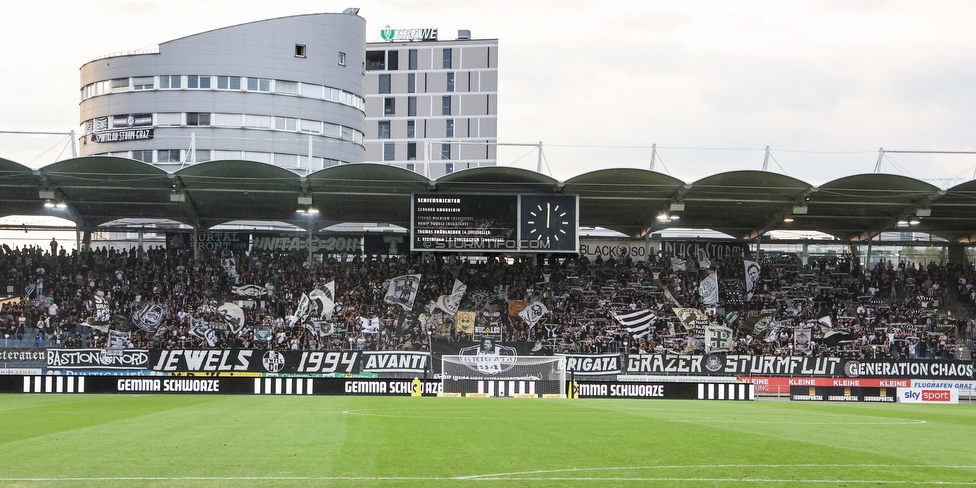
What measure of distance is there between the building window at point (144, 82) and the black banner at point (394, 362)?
1808 inches

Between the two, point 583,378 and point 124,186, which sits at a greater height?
point 124,186

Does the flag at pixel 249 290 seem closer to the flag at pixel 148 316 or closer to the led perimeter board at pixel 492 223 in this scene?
the flag at pixel 148 316

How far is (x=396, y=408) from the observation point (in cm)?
2381

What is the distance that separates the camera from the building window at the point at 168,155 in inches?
2904

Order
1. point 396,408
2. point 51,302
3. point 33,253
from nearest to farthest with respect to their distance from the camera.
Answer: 1. point 396,408
2. point 51,302
3. point 33,253

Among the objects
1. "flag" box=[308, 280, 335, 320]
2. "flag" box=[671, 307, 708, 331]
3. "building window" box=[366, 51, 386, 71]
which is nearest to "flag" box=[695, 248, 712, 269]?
"flag" box=[671, 307, 708, 331]

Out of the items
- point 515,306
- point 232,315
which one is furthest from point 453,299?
point 232,315

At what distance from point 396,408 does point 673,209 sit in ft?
73.5

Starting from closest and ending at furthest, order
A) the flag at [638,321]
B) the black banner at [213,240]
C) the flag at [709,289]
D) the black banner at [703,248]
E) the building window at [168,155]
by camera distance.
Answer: the flag at [638,321] → the flag at [709,289] → the black banner at [213,240] → the black banner at [703,248] → the building window at [168,155]

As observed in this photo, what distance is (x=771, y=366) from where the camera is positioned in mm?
38344

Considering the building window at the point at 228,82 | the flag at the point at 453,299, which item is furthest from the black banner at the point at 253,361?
the building window at the point at 228,82

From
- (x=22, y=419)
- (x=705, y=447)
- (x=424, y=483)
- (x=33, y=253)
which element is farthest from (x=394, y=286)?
(x=424, y=483)

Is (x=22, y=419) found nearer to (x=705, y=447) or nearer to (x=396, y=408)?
(x=396, y=408)

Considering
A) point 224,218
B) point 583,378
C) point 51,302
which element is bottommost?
point 583,378
